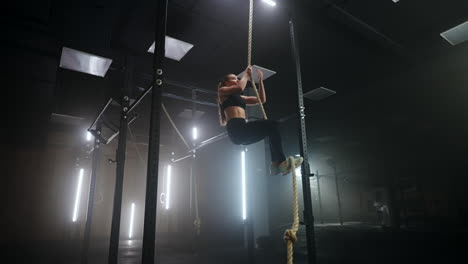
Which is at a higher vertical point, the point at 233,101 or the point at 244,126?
the point at 233,101

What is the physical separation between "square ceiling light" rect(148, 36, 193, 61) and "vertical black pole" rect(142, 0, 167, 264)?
2.31m

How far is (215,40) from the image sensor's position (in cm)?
496

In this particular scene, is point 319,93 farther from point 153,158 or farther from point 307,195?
point 153,158

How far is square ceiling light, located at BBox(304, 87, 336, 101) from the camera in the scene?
282 inches

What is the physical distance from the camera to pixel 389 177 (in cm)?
802

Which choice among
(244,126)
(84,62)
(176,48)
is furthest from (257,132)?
(84,62)

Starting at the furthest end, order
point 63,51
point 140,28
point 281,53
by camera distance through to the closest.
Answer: point 281,53
point 63,51
point 140,28

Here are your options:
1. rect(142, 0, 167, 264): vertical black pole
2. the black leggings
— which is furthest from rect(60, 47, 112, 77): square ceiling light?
the black leggings

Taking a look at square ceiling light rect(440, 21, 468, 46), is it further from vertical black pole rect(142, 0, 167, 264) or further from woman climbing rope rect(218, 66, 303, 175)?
vertical black pole rect(142, 0, 167, 264)

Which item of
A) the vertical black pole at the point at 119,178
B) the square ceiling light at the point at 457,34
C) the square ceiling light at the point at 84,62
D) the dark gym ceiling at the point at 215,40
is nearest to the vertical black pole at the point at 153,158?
the vertical black pole at the point at 119,178

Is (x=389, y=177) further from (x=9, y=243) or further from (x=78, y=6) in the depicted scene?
(x=9, y=243)

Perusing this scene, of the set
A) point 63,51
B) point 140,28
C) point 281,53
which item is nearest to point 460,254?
point 281,53

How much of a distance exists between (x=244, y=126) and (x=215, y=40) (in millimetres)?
2829

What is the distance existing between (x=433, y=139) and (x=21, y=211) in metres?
10.5
